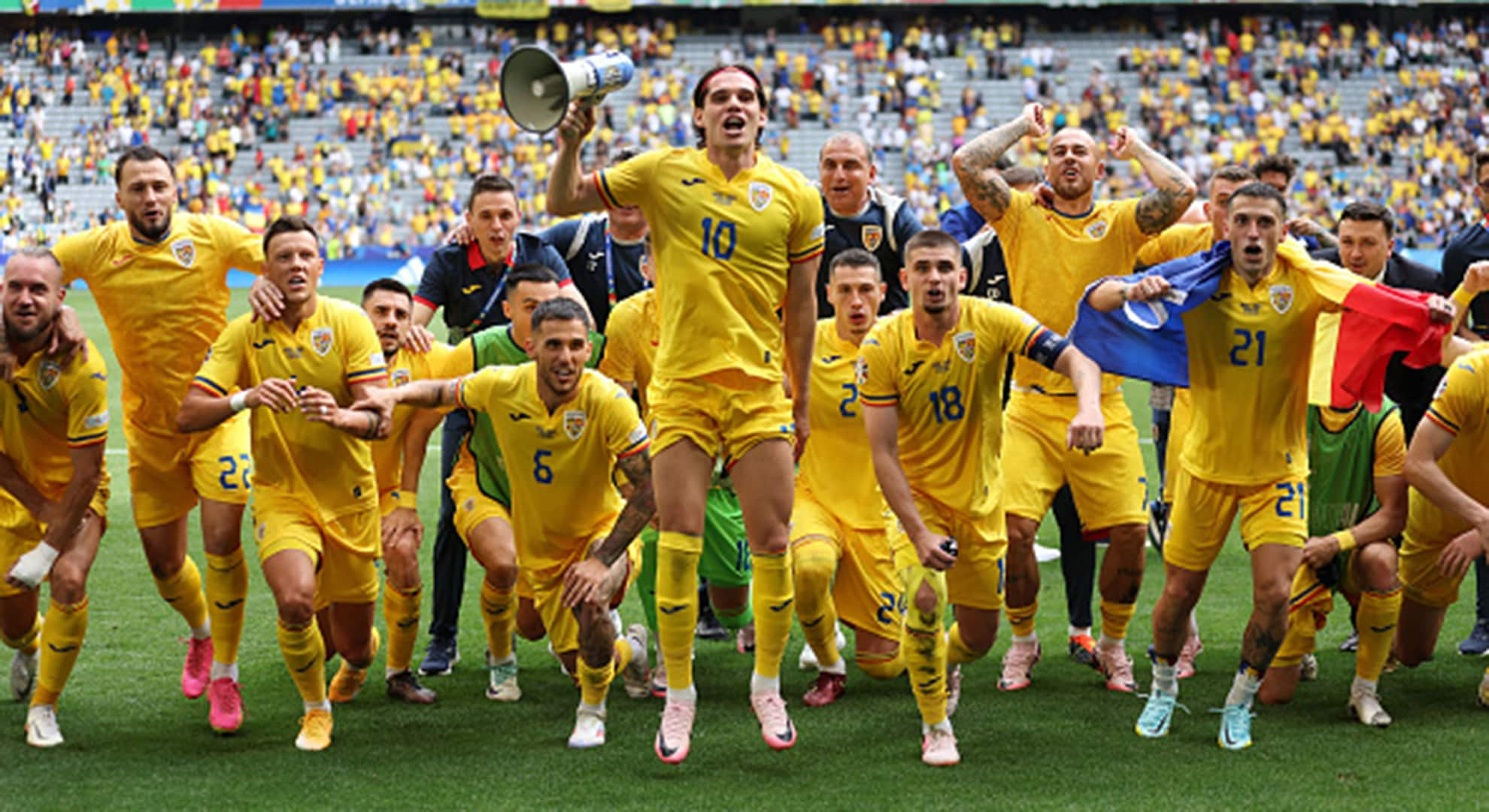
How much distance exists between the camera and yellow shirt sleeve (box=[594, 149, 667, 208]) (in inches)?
228

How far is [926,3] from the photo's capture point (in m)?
42.4

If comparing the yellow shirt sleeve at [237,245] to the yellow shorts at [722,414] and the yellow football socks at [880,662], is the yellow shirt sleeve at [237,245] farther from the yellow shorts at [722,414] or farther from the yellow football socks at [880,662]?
the yellow football socks at [880,662]

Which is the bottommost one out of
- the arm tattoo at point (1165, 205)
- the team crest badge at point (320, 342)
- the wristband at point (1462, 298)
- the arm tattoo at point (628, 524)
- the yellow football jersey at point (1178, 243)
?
the arm tattoo at point (628, 524)

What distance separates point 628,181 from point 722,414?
97 cm

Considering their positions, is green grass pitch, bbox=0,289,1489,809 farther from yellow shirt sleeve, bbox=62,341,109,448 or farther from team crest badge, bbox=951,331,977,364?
team crest badge, bbox=951,331,977,364

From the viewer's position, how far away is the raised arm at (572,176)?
215 inches

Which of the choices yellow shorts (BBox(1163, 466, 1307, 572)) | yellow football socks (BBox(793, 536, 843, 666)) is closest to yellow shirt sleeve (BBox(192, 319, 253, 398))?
yellow football socks (BBox(793, 536, 843, 666))

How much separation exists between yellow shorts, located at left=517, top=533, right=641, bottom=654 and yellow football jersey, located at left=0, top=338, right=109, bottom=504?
1.98m

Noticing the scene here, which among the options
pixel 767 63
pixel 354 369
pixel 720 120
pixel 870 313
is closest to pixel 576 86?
pixel 720 120

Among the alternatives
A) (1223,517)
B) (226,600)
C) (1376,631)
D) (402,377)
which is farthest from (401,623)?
(1376,631)

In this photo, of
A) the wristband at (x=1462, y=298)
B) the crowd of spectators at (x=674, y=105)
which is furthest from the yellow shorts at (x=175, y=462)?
the crowd of spectators at (x=674, y=105)

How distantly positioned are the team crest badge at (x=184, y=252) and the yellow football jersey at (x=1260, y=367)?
4505 mm

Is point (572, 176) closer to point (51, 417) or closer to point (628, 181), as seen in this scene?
point (628, 181)

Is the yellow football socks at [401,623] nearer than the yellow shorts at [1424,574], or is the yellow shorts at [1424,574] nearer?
the yellow shorts at [1424,574]
